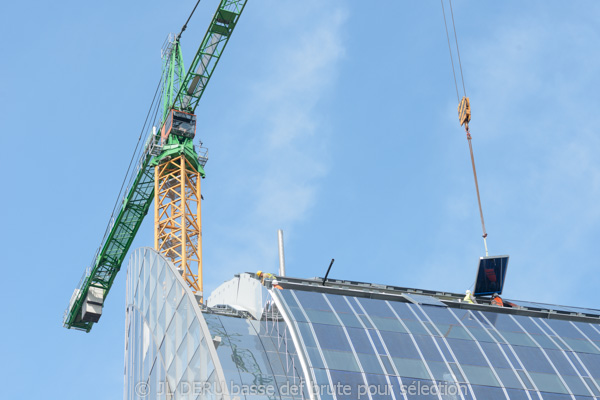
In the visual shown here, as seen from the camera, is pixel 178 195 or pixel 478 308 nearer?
pixel 478 308

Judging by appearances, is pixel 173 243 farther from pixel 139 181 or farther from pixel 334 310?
pixel 334 310

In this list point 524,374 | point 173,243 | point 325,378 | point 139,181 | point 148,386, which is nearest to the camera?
point 325,378

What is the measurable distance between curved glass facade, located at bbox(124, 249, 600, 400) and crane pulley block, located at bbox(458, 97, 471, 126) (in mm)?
17514

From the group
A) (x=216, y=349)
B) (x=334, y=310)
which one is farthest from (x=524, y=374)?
(x=216, y=349)

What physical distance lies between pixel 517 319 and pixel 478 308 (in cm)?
224

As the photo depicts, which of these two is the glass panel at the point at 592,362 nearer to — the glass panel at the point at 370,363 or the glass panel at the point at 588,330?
the glass panel at the point at 588,330

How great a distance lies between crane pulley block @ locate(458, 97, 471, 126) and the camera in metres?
71.4

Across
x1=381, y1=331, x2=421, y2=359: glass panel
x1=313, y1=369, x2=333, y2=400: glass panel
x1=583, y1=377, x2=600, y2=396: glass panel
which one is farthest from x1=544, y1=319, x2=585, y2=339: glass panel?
x1=313, y1=369, x2=333, y2=400: glass panel

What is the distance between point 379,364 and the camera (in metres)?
48.4

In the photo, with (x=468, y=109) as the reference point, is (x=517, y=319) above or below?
below

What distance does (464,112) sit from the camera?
72125 millimetres

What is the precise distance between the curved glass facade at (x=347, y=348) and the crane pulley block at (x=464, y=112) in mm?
17514

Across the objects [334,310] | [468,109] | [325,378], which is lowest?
[325,378]

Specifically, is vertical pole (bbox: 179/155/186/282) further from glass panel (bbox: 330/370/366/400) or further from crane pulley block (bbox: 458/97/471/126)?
glass panel (bbox: 330/370/366/400)
